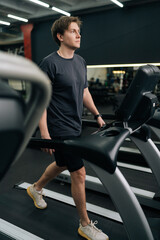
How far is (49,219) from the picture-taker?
1900 millimetres

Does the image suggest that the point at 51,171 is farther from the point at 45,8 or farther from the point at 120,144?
the point at 45,8

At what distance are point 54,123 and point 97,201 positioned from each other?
1.06 m

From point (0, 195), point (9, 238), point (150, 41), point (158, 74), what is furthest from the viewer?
point (150, 41)

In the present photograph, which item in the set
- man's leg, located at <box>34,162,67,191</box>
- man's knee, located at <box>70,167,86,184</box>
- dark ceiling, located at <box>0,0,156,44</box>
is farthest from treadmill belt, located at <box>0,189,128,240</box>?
A: dark ceiling, located at <box>0,0,156,44</box>

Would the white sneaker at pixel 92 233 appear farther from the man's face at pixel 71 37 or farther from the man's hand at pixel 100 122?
the man's face at pixel 71 37

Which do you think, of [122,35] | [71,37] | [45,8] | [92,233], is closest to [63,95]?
[71,37]

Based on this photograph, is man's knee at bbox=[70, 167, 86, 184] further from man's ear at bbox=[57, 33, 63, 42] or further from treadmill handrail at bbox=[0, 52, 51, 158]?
treadmill handrail at bbox=[0, 52, 51, 158]

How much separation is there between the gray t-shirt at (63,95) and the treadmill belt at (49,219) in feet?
2.68

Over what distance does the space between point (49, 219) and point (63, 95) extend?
114 centimetres

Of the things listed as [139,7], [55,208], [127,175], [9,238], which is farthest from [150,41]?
[9,238]

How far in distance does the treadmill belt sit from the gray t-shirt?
816mm

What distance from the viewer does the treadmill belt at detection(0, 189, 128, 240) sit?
5.62 ft

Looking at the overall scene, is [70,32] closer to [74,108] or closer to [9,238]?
[74,108]

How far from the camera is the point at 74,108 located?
167 cm
